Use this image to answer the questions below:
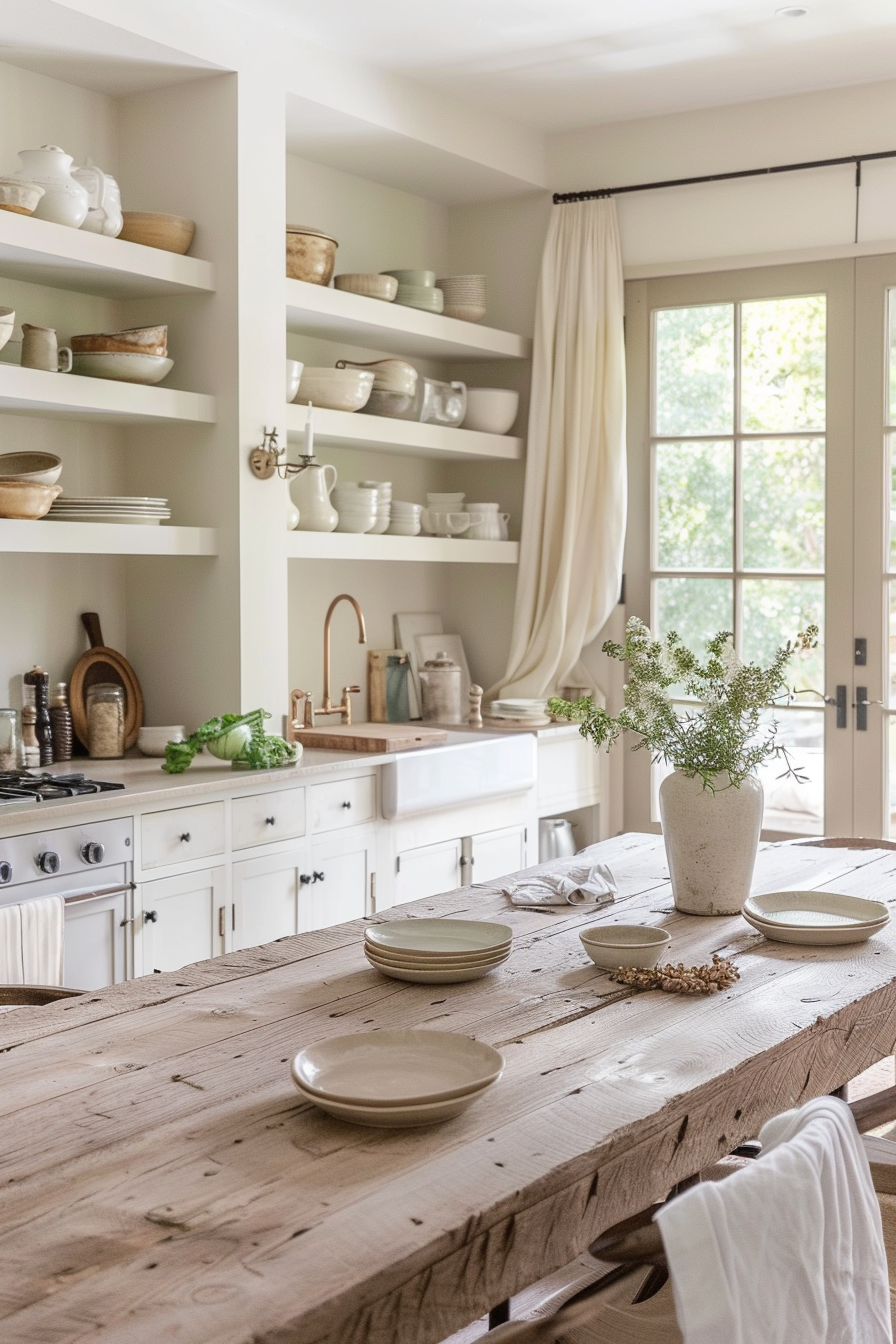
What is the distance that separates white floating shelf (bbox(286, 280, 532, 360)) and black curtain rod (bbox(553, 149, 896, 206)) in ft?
1.73

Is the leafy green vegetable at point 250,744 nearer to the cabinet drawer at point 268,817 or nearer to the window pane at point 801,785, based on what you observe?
the cabinet drawer at point 268,817

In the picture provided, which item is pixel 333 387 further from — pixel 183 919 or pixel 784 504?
pixel 183 919

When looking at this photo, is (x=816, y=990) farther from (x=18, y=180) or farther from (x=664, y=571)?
(x=664, y=571)

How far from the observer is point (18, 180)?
3.39 meters

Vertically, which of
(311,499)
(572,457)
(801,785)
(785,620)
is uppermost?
(572,457)

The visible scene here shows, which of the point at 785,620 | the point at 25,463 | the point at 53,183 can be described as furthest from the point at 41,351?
the point at 785,620

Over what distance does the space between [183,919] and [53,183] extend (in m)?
1.86

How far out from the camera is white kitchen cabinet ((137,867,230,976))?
3336 mm

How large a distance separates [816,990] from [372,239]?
3654 millimetres

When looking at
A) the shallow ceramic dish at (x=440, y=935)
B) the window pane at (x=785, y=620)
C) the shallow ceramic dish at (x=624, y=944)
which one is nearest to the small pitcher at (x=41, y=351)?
the shallow ceramic dish at (x=440, y=935)

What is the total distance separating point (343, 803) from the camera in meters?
3.92

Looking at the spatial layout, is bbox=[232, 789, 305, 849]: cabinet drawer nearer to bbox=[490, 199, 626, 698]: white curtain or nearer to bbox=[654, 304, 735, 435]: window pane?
bbox=[490, 199, 626, 698]: white curtain

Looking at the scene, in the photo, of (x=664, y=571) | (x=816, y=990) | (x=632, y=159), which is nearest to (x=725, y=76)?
(x=632, y=159)

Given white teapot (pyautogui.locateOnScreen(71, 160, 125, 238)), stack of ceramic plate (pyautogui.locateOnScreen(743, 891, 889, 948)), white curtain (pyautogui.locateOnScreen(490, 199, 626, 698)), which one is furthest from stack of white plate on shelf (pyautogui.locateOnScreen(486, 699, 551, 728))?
stack of ceramic plate (pyautogui.locateOnScreen(743, 891, 889, 948))
